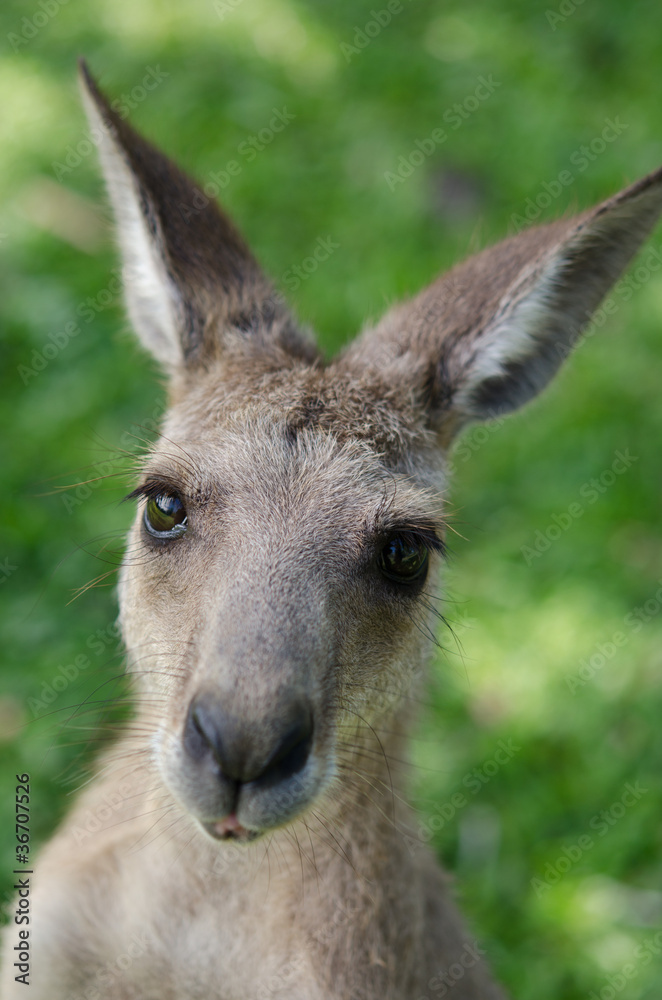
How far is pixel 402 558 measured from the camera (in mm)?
3193

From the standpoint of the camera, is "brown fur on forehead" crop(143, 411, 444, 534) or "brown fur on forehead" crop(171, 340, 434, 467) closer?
"brown fur on forehead" crop(143, 411, 444, 534)

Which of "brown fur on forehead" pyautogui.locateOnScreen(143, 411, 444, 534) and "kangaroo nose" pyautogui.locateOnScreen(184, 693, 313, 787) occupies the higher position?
"brown fur on forehead" pyautogui.locateOnScreen(143, 411, 444, 534)

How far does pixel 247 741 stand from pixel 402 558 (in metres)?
0.98

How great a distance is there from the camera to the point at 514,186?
26.3ft

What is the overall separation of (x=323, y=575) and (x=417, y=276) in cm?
493

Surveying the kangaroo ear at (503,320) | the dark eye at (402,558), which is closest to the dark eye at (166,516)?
the dark eye at (402,558)

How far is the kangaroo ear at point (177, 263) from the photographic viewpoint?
3689 mm

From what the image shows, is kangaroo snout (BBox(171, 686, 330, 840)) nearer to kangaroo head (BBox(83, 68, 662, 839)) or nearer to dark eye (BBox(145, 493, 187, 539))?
kangaroo head (BBox(83, 68, 662, 839))

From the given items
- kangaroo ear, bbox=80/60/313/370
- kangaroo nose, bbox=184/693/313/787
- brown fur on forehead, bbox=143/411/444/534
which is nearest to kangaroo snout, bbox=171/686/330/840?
kangaroo nose, bbox=184/693/313/787

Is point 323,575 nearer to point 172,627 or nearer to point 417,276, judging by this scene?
point 172,627

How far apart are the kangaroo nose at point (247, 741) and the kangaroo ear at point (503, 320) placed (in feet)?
5.32

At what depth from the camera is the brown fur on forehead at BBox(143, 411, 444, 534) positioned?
3.06 m

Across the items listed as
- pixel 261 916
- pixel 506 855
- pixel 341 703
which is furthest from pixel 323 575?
pixel 506 855

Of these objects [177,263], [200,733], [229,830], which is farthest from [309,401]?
[229,830]
